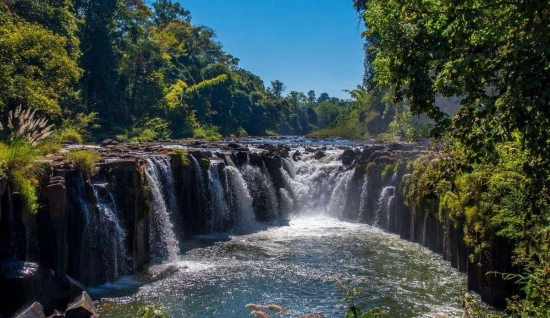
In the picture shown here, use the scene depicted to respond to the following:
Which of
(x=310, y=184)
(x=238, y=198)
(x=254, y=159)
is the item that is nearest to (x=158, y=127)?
(x=254, y=159)

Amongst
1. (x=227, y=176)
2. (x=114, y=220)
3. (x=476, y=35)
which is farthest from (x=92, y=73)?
(x=476, y=35)

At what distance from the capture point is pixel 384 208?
826 inches

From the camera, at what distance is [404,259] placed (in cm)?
1552

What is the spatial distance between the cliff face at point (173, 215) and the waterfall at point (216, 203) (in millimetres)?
46

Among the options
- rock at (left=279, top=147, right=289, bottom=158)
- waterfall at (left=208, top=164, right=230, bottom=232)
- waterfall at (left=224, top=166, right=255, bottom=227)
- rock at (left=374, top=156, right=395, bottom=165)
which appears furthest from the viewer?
rock at (left=279, top=147, right=289, bottom=158)

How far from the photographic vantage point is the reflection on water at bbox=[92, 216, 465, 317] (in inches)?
444

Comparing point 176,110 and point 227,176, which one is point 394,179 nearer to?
point 227,176

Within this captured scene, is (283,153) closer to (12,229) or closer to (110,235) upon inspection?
(110,235)

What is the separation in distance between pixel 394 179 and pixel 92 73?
98.9 ft

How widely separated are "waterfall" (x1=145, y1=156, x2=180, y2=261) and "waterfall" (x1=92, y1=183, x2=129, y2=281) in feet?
7.19

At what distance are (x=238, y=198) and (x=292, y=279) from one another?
8.98m

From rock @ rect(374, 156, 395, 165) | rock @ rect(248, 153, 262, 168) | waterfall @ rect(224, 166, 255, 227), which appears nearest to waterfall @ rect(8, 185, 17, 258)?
waterfall @ rect(224, 166, 255, 227)

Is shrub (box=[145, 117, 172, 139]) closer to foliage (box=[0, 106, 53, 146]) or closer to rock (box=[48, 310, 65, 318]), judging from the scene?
foliage (box=[0, 106, 53, 146])

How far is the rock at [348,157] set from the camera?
26188mm
